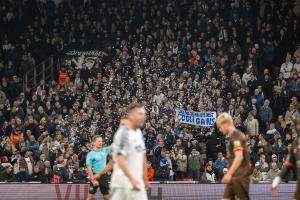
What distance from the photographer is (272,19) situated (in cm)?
2666

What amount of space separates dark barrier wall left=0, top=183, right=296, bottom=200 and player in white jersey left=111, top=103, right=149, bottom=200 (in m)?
7.88

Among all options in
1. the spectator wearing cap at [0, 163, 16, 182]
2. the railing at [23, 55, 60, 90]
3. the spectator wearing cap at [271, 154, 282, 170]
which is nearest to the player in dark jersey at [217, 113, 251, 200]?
the spectator wearing cap at [271, 154, 282, 170]

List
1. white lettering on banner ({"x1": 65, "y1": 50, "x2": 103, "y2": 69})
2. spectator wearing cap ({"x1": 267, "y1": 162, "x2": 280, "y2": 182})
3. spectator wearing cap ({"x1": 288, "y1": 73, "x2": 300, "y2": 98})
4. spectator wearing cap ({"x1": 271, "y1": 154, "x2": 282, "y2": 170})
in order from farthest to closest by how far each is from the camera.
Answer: white lettering on banner ({"x1": 65, "y1": 50, "x2": 103, "y2": 69}) < spectator wearing cap ({"x1": 288, "y1": 73, "x2": 300, "y2": 98}) < spectator wearing cap ({"x1": 271, "y1": 154, "x2": 282, "y2": 170}) < spectator wearing cap ({"x1": 267, "y1": 162, "x2": 280, "y2": 182})

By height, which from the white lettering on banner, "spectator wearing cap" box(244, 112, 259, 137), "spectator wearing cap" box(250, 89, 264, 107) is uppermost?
the white lettering on banner

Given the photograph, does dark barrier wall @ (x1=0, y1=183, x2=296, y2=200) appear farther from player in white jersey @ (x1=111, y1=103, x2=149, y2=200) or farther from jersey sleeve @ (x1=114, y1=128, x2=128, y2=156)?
jersey sleeve @ (x1=114, y1=128, x2=128, y2=156)

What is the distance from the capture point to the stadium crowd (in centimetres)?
2167

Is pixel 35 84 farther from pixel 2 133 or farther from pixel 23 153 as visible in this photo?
pixel 23 153

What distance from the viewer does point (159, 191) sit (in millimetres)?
17578

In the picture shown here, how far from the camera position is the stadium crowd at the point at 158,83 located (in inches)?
853

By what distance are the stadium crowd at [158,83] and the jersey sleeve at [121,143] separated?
10.3 metres

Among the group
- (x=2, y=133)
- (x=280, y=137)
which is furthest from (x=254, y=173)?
(x=2, y=133)

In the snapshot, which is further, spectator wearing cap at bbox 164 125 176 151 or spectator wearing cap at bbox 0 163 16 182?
spectator wearing cap at bbox 164 125 176 151

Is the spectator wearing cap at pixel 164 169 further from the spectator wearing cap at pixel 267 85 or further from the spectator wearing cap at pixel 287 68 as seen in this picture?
the spectator wearing cap at pixel 287 68

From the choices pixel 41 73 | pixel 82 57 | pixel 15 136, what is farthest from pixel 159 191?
pixel 41 73
